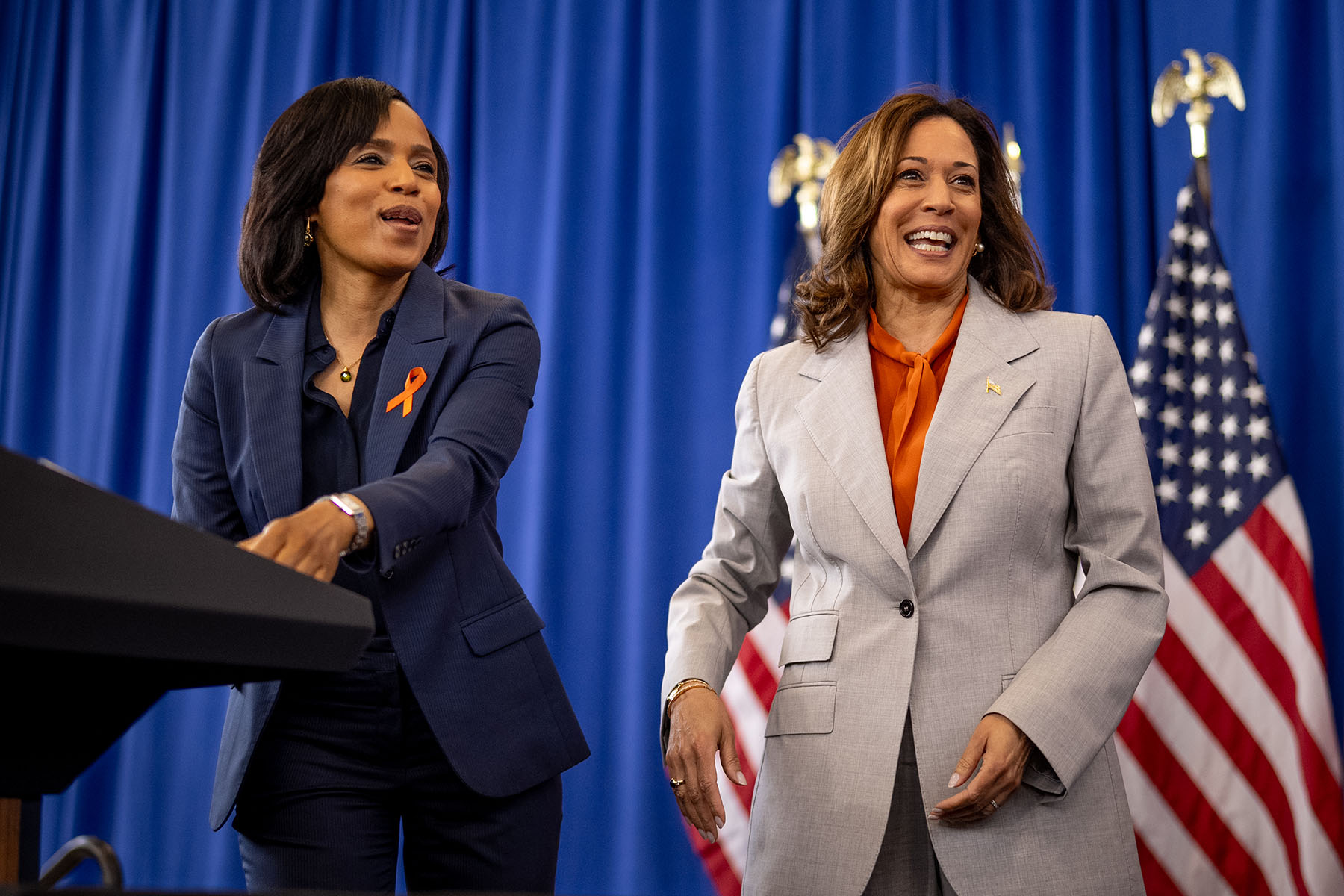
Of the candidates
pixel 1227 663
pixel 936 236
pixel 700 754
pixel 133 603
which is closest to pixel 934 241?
pixel 936 236

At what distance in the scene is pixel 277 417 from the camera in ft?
4.59

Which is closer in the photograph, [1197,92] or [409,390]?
[409,390]

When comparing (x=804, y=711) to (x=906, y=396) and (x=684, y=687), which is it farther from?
(x=906, y=396)

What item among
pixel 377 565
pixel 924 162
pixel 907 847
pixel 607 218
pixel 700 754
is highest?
pixel 607 218

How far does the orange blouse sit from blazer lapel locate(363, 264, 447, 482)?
0.58m

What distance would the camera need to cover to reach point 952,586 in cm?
142

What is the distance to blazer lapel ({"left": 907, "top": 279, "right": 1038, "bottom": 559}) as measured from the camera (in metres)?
1.44

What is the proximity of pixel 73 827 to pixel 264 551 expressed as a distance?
345 centimetres

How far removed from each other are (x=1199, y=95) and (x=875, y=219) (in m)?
1.67

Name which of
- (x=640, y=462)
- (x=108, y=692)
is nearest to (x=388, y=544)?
(x=108, y=692)

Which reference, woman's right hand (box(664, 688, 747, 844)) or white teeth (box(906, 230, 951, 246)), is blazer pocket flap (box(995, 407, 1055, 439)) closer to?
white teeth (box(906, 230, 951, 246))

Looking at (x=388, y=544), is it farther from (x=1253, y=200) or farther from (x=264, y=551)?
(x=1253, y=200)

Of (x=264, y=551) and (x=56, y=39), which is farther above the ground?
(x=56, y=39)

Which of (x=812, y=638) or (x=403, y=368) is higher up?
(x=403, y=368)
